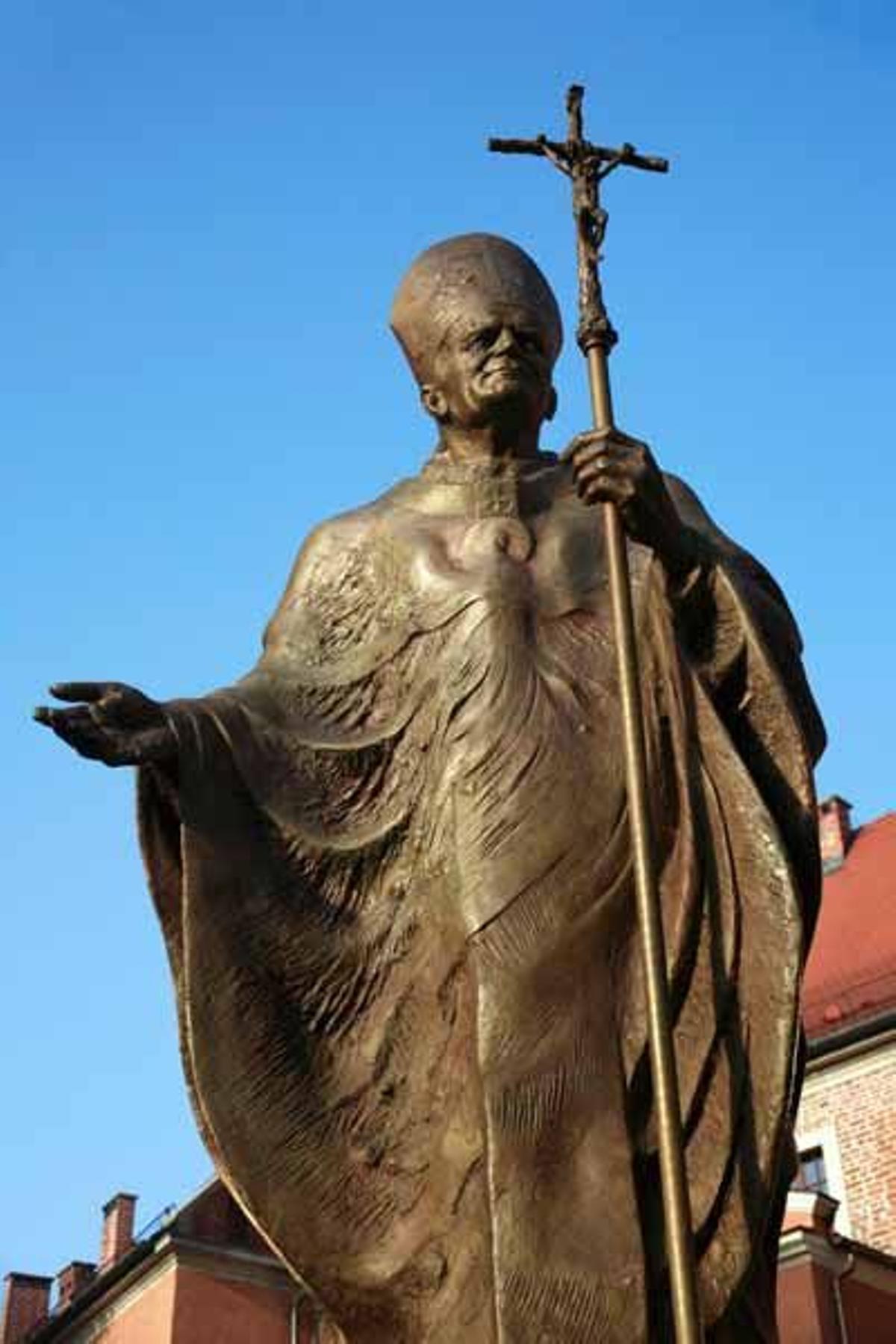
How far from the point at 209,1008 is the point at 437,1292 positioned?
0.95 m

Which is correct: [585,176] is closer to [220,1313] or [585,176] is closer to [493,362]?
[493,362]

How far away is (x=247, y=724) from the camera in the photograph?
6.43 m

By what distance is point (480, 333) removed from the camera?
22.4 feet

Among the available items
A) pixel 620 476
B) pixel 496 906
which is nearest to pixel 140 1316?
pixel 496 906

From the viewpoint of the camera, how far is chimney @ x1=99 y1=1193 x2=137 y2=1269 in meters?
37.3

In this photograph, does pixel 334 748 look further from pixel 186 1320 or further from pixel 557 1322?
pixel 186 1320

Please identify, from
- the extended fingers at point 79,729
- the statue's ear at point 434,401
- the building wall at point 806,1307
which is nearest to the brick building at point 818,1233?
the building wall at point 806,1307

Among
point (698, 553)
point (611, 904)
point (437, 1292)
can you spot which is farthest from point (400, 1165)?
point (698, 553)

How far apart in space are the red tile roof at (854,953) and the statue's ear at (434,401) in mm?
27083

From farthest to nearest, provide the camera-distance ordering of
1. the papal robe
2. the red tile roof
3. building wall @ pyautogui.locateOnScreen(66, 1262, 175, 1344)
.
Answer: the red tile roof → building wall @ pyautogui.locateOnScreen(66, 1262, 175, 1344) → the papal robe

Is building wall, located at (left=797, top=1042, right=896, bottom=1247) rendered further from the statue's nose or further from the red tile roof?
the statue's nose

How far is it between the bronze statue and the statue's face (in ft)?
0.04

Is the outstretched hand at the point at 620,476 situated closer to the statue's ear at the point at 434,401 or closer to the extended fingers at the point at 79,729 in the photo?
the statue's ear at the point at 434,401

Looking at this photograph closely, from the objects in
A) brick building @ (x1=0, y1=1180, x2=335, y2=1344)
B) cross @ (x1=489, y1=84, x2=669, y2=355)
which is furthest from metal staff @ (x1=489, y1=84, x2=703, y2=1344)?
brick building @ (x1=0, y1=1180, x2=335, y2=1344)
